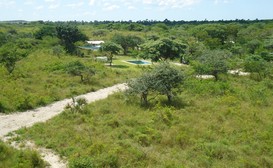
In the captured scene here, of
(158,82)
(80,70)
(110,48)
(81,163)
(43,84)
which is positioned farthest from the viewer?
(110,48)

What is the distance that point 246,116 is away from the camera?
17.7 m

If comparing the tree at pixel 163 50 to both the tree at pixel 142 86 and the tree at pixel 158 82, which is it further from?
the tree at pixel 142 86

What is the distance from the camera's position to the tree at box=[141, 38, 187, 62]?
37312 mm

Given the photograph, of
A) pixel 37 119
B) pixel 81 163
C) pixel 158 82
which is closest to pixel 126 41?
pixel 158 82

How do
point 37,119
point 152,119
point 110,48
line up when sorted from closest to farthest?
1. point 152,119
2. point 37,119
3. point 110,48

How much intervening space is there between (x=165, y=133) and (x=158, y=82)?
5454mm

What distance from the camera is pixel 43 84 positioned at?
25531 mm

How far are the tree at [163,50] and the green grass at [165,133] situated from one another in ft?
52.5

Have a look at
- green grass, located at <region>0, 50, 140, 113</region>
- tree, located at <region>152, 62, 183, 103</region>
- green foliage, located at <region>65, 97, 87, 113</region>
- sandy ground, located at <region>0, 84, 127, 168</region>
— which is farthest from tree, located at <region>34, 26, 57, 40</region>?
tree, located at <region>152, 62, 183, 103</region>

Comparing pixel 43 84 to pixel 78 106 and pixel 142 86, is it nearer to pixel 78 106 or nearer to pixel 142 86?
pixel 78 106

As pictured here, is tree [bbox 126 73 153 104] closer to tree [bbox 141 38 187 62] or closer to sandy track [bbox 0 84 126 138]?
sandy track [bbox 0 84 126 138]

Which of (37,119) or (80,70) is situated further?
(80,70)

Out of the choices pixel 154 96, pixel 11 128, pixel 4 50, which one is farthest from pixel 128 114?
pixel 4 50

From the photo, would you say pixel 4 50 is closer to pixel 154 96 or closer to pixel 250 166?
pixel 154 96
